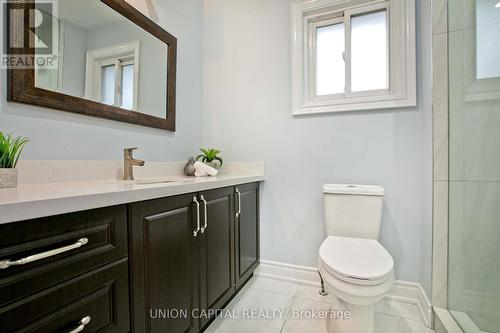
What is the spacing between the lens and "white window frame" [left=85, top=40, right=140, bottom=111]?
4.02 feet

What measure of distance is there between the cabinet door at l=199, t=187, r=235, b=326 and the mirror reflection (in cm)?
81

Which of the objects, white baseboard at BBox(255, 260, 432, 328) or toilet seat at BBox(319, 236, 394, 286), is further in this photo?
white baseboard at BBox(255, 260, 432, 328)

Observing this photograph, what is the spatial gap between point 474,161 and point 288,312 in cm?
137

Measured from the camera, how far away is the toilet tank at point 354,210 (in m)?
1.49

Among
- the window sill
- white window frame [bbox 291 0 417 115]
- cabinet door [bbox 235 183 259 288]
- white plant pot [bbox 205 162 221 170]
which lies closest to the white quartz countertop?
cabinet door [bbox 235 183 259 288]

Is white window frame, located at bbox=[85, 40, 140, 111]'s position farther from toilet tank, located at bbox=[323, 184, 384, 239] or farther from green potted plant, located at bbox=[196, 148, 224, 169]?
toilet tank, located at bbox=[323, 184, 384, 239]

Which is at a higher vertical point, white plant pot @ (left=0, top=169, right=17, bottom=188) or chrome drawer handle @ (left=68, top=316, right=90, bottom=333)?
white plant pot @ (left=0, top=169, right=17, bottom=188)

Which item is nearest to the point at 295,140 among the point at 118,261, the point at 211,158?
the point at 211,158

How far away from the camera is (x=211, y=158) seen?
196 cm

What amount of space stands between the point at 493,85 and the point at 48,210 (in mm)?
1836

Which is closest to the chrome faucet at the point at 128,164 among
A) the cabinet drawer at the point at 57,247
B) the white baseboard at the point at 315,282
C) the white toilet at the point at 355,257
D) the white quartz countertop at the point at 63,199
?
the white quartz countertop at the point at 63,199

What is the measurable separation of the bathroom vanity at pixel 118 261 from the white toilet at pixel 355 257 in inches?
25.1

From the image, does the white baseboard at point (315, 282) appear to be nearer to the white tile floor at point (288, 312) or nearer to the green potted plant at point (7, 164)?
the white tile floor at point (288, 312)

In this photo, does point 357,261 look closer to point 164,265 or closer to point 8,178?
point 164,265
